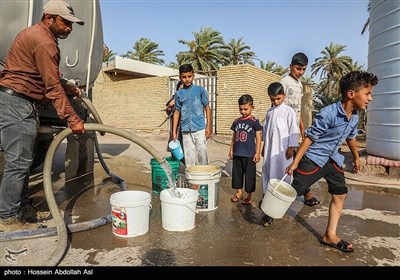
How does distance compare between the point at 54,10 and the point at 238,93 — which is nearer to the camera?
the point at 54,10

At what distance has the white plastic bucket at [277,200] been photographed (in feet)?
8.79

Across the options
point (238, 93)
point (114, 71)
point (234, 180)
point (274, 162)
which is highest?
point (114, 71)

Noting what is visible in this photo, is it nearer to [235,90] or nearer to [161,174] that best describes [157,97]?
[235,90]

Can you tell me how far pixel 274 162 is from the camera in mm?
3615

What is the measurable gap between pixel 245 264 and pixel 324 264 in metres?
0.62

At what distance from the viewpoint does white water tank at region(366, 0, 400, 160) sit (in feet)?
17.0

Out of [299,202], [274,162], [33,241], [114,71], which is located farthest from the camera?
[114,71]

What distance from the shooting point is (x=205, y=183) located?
3365 mm

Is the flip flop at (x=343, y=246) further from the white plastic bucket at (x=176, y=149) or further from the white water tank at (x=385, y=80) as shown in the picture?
the white water tank at (x=385, y=80)

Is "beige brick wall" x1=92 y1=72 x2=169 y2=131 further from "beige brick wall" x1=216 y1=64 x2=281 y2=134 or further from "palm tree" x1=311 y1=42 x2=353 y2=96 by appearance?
"palm tree" x1=311 y1=42 x2=353 y2=96

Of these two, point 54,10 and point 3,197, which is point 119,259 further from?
point 54,10

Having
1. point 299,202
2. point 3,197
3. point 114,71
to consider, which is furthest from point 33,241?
point 114,71

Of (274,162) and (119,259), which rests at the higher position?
(274,162)

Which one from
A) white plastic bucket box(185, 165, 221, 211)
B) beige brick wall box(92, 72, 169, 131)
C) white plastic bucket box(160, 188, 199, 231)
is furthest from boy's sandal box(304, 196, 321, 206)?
beige brick wall box(92, 72, 169, 131)
